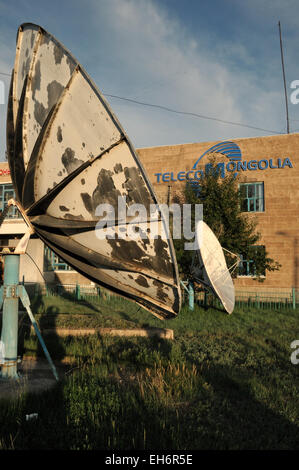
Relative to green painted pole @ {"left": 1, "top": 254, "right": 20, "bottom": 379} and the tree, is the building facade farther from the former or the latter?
green painted pole @ {"left": 1, "top": 254, "right": 20, "bottom": 379}

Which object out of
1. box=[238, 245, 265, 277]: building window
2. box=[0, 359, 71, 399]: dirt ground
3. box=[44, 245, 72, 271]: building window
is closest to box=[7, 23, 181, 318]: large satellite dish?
box=[0, 359, 71, 399]: dirt ground

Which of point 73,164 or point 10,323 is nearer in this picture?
point 73,164

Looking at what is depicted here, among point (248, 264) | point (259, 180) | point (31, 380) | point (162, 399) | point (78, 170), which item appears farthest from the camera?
point (259, 180)

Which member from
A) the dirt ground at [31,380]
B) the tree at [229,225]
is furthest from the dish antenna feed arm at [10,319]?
the tree at [229,225]

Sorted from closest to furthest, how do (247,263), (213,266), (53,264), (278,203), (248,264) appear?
(213,266)
(248,264)
(247,263)
(278,203)
(53,264)

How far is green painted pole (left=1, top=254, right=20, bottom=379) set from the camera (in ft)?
22.4

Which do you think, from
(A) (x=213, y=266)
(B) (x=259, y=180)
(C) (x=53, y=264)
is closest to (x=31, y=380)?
(A) (x=213, y=266)

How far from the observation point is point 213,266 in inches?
573

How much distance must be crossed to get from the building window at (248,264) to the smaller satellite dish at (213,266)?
10120 millimetres

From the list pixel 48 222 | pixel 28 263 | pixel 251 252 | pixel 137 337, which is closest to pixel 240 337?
pixel 137 337

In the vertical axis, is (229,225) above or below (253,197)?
below

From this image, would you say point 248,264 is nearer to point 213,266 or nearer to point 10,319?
point 213,266

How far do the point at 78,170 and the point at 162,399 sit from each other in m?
4.07

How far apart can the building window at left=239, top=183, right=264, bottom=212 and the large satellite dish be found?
82.9 ft
